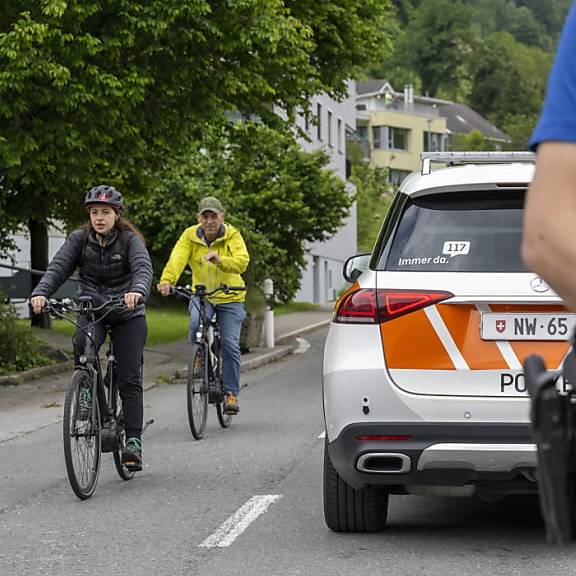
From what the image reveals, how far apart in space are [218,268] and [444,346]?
18.1 feet

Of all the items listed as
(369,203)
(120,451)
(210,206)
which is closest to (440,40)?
(369,203)

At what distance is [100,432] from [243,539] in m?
1.84

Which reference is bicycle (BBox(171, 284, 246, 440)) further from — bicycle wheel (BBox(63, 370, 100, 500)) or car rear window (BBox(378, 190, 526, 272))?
car rear window (BBox(378, 190, 526, 272))

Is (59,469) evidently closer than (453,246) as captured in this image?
No

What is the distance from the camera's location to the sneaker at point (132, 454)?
345 inches

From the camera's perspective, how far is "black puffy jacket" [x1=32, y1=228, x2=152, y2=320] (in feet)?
28.9

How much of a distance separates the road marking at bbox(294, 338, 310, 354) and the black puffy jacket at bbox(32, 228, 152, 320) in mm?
15377

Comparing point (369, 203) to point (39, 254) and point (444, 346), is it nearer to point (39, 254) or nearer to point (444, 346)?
point (39, 254)

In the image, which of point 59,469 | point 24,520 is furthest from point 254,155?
point 24,520

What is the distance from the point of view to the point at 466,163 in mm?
7707

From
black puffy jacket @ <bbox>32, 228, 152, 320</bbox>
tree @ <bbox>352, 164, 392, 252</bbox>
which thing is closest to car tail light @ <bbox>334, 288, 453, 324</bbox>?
black puffy jacket @ <bbox>32, 228, 152, 320</bbox>

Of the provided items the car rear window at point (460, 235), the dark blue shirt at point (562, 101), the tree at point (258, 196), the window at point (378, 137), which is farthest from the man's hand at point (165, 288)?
the window at point (378, 137)

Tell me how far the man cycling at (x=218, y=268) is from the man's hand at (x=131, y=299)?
108 inches

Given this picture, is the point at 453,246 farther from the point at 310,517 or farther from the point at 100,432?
the point at 100,432
